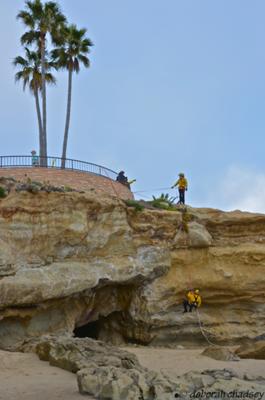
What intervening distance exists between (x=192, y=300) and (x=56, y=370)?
10.3 meters

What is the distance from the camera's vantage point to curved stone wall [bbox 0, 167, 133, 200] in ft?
80.3

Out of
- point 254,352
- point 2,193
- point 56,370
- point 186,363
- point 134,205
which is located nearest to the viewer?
point 56,370

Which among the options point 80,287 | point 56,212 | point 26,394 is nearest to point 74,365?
point 26,394

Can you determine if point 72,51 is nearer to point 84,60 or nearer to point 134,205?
point 84,60

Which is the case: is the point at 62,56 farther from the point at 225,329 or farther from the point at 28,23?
the point at 225,329

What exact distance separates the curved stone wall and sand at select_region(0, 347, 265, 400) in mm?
8644

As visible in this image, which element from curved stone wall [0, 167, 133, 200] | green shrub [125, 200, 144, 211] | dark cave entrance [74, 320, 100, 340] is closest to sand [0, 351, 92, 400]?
green shrub [125, 200, 144, 211]

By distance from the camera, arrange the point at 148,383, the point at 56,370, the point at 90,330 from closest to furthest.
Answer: the point at 148,383
the point at 56,370
the point at 90,330

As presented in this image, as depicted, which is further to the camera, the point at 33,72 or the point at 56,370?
the point at 33,72

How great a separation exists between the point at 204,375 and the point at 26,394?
162 inches

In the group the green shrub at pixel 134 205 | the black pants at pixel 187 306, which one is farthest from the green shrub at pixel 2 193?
the black pants at pixel 187 306

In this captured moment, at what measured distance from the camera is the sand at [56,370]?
1124cm

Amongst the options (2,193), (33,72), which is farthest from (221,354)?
(33,72)

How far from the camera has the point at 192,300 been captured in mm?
23406
